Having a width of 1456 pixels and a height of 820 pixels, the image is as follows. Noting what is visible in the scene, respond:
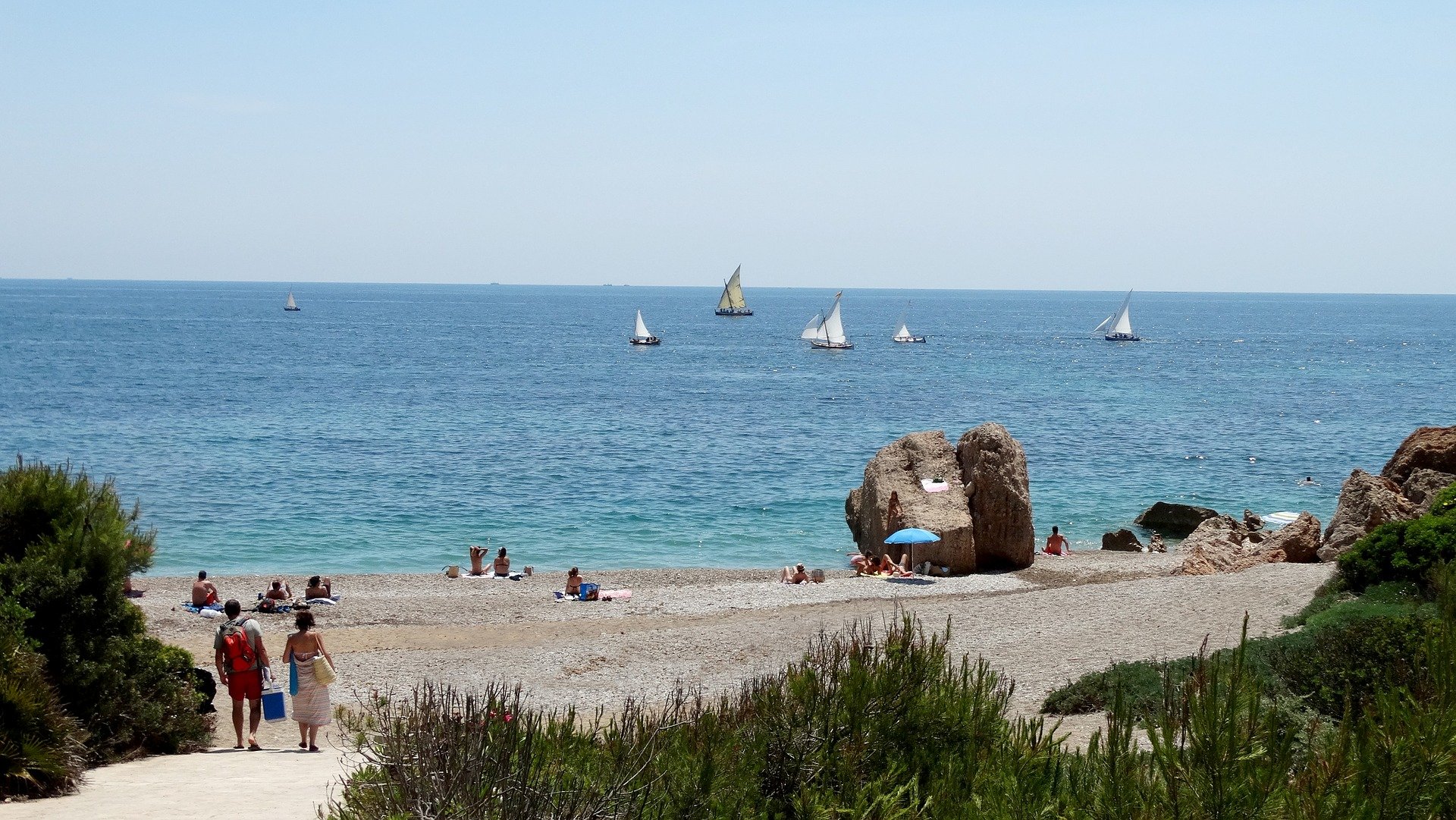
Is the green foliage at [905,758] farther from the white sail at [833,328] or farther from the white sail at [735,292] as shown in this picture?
the white sail at [735,292]

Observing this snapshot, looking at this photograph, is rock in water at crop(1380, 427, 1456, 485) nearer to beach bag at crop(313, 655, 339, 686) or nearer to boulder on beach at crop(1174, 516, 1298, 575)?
boulder on beach at crop(1174, 516, 1298, 575)

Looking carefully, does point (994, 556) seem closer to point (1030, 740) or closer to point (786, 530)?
point (786, 530)

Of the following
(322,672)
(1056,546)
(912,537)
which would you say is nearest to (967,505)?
(912,537)

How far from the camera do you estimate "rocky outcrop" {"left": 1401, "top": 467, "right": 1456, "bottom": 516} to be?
1841 cm

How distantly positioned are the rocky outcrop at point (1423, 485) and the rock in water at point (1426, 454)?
0.55 metres

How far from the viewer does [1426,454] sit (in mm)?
20344

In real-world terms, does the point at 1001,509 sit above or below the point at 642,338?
below

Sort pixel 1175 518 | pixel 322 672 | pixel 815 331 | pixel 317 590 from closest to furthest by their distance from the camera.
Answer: pixel 322 672 → pixel 317 590 → pixel 1175 518 → pixel 815 331

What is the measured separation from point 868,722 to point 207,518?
88.2 feet

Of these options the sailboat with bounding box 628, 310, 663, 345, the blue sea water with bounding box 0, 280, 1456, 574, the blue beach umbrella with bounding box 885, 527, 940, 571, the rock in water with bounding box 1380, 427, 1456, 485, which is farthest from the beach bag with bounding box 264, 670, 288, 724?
the sailboat with bounding box 628, 310, 663, 345

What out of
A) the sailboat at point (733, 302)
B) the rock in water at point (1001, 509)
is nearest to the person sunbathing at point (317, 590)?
the rock in water at point (1001, 509)

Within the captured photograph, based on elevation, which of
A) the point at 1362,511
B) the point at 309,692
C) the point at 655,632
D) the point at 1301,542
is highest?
the point at 1362,511

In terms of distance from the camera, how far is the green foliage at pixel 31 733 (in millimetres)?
7934

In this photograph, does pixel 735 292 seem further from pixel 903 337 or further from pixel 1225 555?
pixel 1225 555
